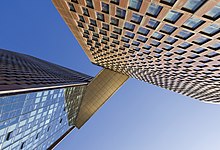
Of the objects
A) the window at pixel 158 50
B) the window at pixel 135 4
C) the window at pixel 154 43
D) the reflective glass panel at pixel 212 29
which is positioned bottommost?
the window at pixel 158 50

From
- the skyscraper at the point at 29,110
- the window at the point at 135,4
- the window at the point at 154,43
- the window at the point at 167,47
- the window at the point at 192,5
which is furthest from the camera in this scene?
the window at the point at 154,43

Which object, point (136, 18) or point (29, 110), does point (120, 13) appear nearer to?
point (136, 18)

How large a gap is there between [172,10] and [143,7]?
348 centimetres

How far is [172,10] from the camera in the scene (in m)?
23.8

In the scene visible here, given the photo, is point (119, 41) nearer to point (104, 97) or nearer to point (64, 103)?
point (64, 103)

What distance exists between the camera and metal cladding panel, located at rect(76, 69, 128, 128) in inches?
4090

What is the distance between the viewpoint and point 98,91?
354 ft

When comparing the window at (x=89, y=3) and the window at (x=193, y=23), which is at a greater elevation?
the window at (x=193, y=23)

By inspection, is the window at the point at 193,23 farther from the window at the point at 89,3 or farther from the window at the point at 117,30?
the window at the point at 117,30

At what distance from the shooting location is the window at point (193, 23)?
24031 mm

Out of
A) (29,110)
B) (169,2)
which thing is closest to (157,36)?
(169,2)

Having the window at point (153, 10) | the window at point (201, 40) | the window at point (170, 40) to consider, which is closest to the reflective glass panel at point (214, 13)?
the window at point (153, 10)

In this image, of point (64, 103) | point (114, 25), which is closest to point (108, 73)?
point (64, 103)

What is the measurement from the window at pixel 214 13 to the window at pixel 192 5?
1.17 m
